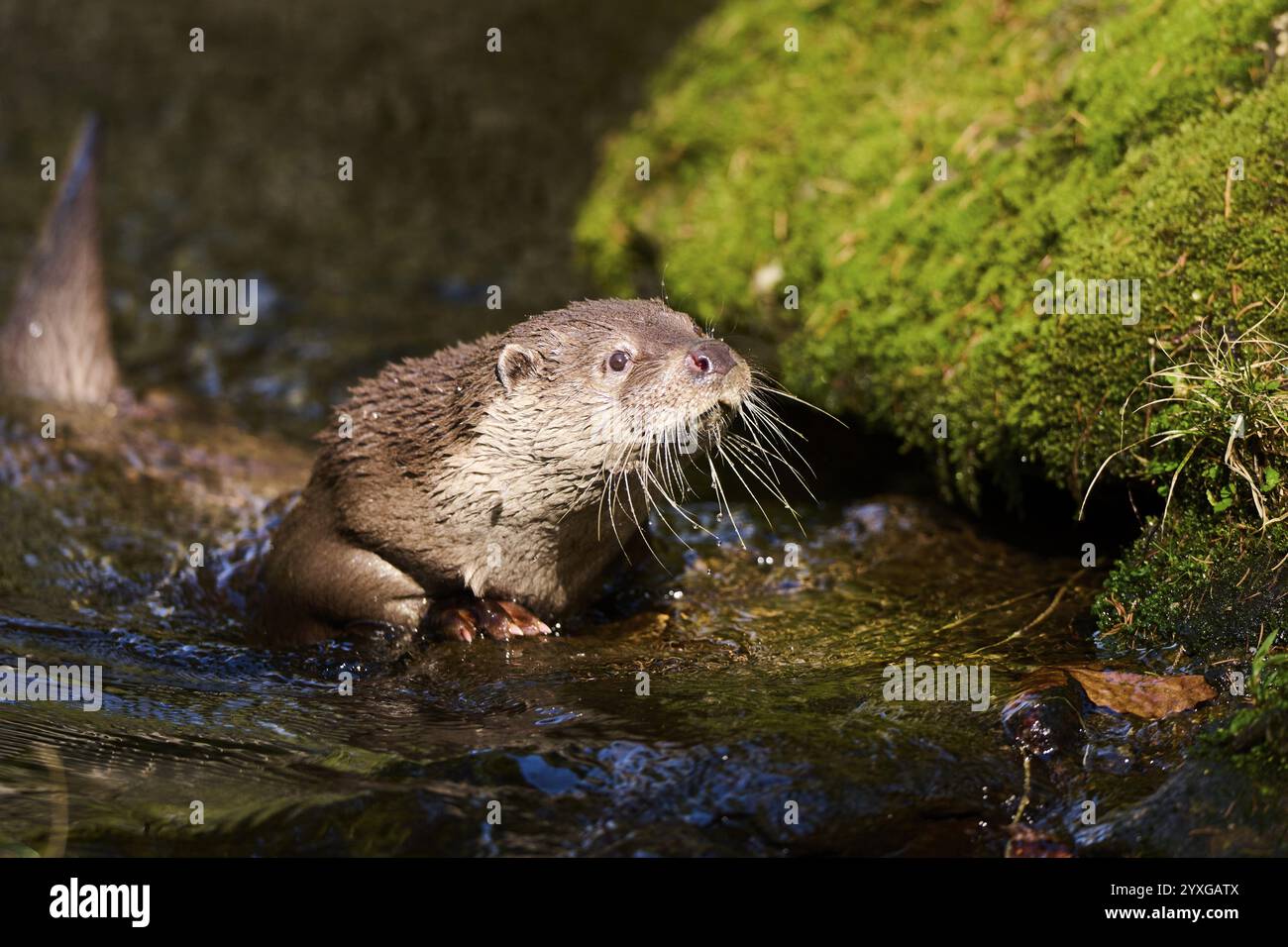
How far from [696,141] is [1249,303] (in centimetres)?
312

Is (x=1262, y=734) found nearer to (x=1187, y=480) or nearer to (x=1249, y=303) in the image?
(x=1187, y=480)

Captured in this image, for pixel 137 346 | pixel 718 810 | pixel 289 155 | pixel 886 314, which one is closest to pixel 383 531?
pixel 718 810

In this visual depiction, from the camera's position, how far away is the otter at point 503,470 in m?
3.80

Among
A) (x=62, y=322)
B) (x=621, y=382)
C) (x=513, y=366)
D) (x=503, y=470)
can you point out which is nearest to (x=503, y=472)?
(x=503, y=470)

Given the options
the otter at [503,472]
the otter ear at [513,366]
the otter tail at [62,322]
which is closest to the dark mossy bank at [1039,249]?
the otter at [503,472]

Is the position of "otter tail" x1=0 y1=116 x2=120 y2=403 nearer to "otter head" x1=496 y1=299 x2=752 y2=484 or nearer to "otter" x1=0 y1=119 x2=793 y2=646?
"otter" x1=0 y1=119 x2=793 y2=646

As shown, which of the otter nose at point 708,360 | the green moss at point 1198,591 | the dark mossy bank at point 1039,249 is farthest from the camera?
the otter nose at point 708,360

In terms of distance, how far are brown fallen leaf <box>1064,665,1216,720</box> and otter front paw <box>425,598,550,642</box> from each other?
1.54 metres

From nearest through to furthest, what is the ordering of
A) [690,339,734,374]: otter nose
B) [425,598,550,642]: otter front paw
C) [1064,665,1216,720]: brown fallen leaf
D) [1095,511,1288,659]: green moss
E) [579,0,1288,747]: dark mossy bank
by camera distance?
[1064,665,1216,720]: brown fallen leaf < [1095,511,1288,659]: green moss < [579,0,1288,747]: dark mossy bank < [690,339,734,374]: otter nose < [425,598,550,642]: otter front paw

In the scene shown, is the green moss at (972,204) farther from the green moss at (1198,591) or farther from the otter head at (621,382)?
the otter head at (621,382)

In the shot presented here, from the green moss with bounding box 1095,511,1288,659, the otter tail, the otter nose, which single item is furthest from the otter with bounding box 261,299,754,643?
the otter tail

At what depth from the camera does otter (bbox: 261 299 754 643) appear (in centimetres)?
380

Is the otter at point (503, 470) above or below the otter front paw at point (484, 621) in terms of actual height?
above

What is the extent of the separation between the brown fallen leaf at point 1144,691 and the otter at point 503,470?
1.20 metres
